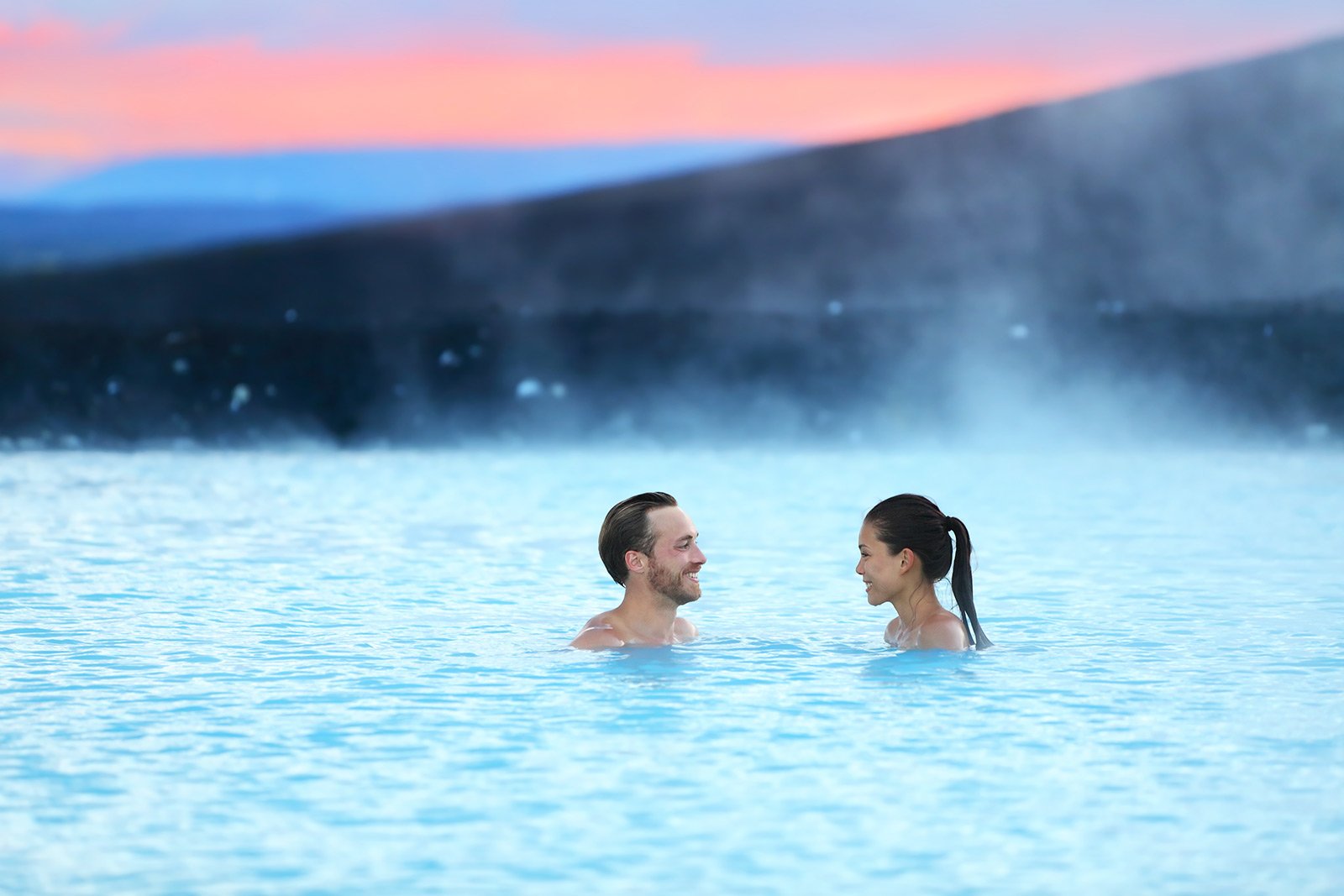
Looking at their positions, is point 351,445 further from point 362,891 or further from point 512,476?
point 362,891

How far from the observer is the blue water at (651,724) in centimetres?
379

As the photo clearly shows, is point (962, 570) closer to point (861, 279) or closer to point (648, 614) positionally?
point (648, 614)

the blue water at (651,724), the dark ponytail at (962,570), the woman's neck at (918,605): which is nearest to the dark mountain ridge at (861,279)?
the blue water at (651,724)

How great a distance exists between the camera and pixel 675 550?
5828 millimetres

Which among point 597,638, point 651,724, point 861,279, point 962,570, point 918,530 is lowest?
point 651,724

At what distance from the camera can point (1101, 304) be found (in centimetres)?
3039

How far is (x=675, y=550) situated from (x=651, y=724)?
823 mm

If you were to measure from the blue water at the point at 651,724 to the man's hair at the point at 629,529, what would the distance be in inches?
16.4

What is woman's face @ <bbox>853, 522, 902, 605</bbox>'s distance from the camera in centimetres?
577

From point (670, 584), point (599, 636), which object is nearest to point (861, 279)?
point (599, 636)

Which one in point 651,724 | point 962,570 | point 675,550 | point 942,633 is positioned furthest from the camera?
point 942,633

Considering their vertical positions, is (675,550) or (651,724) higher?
(675,550)

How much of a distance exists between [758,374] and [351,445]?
6901 millimetres

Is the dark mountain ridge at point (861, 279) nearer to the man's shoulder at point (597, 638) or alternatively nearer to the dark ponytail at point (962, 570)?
the man's shoulder at point (597, 638)
